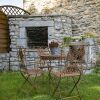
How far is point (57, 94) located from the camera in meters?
7.83

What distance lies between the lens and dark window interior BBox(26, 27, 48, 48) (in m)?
12.3

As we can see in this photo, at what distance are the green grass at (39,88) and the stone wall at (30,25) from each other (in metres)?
1.62

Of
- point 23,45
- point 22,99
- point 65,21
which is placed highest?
point 65,21

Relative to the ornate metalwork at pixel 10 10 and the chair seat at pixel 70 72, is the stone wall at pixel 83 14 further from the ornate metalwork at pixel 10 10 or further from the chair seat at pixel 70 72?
the chair seat at pixel 70 72

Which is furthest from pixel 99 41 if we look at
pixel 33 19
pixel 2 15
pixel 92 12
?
→ pixel 2 15

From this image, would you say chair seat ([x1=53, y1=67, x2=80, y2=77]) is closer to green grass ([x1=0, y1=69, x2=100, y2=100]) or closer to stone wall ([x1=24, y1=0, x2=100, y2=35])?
green grass ([x1=0, y1=69, x2=100, y2=100])

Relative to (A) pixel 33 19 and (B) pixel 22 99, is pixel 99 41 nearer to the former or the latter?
(A) pixel 33 19

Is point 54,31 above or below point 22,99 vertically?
above

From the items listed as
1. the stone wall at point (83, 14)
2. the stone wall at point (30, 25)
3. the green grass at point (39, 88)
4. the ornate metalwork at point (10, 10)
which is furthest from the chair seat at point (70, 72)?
the ornate metalwork at point (10, 10)

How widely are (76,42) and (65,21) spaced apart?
920mm

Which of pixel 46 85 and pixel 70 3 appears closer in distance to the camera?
pixel 46 85

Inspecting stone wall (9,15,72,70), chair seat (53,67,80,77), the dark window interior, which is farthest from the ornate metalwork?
chair seat (53,67,80,77)

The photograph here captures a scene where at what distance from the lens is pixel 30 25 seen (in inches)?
481

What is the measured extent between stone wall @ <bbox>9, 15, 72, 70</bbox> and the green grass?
162 centimetres
